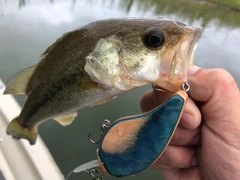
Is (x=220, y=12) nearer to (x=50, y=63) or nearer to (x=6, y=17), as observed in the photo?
(x=6, y=17)

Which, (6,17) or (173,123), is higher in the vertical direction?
(173,123)

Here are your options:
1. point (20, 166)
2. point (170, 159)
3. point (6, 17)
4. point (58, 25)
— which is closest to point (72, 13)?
point (58, 25)

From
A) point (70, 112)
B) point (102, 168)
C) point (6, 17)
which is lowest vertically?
A: point (6, 17)

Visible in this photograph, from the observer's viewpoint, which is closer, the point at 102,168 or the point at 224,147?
the point at 102,168

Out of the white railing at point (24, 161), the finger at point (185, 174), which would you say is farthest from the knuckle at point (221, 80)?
the white railing at point (24, 161)

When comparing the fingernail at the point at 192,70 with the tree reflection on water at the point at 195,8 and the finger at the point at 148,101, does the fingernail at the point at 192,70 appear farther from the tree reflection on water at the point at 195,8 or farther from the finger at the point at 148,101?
the tree reflection on water at the point at 195,8

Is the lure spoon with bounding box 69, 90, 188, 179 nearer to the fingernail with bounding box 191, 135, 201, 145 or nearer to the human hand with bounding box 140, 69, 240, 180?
the human hand with bounding box 140, 69, 240, 180
